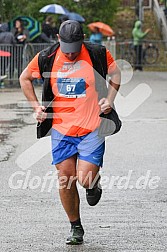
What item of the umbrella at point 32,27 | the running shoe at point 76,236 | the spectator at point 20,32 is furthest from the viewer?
the umbrella at point 32,27

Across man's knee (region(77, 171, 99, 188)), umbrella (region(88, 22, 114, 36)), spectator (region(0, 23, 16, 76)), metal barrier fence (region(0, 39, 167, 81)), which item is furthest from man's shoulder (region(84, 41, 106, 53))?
umbrella (region(88, 22, 114, 36))

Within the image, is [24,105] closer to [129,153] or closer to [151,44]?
[129,153]

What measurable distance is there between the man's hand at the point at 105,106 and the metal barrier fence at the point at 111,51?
17.0 meters

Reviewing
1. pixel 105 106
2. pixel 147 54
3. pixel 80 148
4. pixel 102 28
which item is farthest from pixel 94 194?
pixel 102 28

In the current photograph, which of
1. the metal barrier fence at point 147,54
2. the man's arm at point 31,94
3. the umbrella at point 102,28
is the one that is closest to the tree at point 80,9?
the umbrella at point 102,28

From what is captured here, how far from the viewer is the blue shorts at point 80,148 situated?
23.8ft

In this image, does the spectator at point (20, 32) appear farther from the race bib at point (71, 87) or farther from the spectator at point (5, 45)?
the race bib at point (71, 87)

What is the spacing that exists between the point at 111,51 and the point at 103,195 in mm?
19767

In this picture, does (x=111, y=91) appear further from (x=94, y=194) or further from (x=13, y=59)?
(x=13, y=59)

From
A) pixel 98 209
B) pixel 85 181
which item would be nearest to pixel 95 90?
pixel 85 181

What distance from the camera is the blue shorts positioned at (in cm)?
725

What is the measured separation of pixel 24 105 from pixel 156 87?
6.06 metres

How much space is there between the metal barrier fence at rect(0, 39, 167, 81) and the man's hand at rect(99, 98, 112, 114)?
17.0m

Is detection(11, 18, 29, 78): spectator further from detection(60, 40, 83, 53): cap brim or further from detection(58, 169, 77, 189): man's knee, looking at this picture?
detection(60, 40, 83, 53): cap brim
